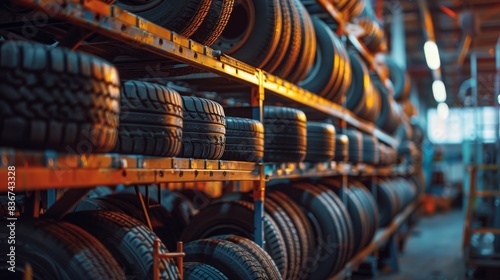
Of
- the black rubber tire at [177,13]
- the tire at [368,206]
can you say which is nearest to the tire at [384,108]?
the tire at [368,206]

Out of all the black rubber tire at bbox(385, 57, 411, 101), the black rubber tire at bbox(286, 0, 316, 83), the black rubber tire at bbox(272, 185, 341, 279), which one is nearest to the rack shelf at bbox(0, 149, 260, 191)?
the black rubber tire at bbox(286, 0, 316, 83)

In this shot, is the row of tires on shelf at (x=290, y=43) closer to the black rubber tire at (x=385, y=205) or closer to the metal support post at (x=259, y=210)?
the metal support post at (x=259, y=210)

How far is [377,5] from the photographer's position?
12125mm

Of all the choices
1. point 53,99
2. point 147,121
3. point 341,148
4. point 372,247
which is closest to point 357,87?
point 341,148

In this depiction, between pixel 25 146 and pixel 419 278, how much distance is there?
21.3 ft

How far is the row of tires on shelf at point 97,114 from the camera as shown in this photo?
6.59 ft

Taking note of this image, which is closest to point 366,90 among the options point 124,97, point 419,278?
point 419,278

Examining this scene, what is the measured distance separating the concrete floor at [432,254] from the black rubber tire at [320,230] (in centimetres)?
257

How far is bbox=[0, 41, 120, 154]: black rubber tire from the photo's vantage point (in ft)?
6.56

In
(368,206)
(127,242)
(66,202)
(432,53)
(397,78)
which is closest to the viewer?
(66,202)

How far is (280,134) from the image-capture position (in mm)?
4289

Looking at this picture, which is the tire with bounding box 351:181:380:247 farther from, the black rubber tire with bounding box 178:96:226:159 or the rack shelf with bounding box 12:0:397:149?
the black rubber tire with bounding box 178:96:226:159

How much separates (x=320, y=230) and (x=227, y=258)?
203 centimetres

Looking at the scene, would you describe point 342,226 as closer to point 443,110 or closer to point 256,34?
point 256,34
